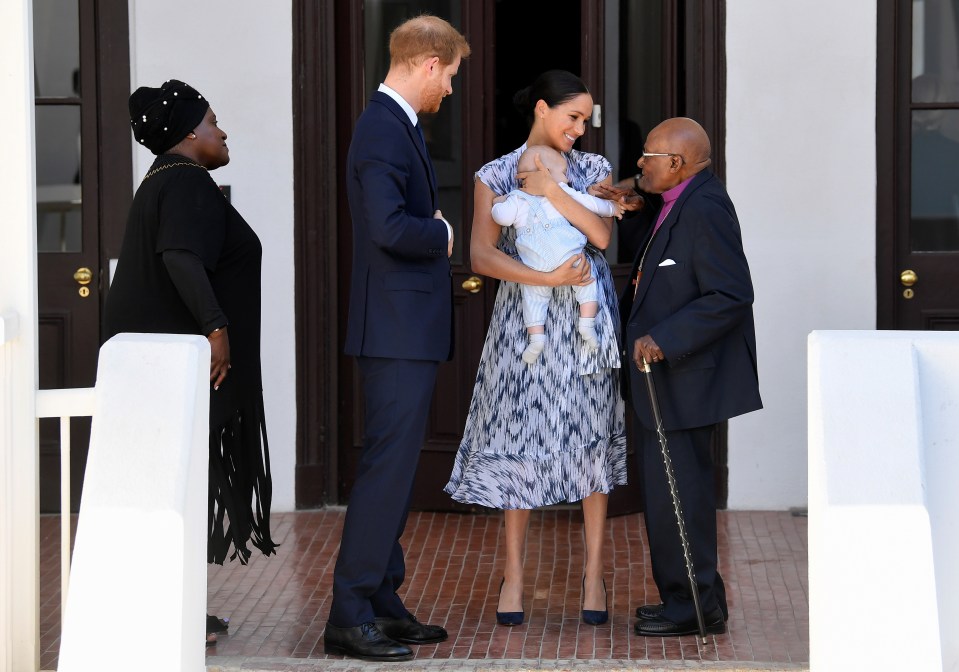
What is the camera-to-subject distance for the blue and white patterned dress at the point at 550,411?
468cm

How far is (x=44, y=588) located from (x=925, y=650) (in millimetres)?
3418

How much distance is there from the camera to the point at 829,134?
626cm

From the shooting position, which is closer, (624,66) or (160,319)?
(160,319)

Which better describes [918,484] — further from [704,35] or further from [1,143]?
[704,35]

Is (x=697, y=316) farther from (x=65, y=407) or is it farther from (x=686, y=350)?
(x=65, y=407)

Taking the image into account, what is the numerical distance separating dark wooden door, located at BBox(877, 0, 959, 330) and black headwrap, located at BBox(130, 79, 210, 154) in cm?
332

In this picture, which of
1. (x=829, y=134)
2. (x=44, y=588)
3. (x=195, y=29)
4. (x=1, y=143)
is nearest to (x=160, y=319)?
(x=1, y=143)

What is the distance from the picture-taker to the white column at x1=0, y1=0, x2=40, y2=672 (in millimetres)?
3908

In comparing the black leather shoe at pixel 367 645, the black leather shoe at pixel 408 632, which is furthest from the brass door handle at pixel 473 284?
the black leather shoe at pixel 367 645

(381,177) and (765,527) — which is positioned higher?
(381,177)

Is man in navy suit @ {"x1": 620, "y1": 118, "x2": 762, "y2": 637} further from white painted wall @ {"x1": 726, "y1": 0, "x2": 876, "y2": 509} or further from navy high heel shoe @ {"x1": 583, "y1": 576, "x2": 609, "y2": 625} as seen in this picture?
white painted wall @ {"x1": 726, "y1": 0, "x2": 876, "y2": 509}

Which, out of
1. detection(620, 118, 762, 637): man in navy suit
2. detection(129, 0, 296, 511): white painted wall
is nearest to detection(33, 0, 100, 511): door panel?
detection(129, 0, 296, 511): white painted wall

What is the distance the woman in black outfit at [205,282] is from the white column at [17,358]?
0.54 meters

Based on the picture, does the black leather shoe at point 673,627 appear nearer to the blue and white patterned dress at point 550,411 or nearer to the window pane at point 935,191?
the blue and white patterned dress at point 550,411
